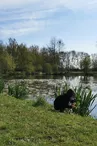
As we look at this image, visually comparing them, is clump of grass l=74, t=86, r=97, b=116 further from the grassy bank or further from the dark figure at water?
the grassy bank

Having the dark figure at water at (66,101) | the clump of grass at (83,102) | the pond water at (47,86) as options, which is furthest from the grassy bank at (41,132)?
the pond water at (47,86)

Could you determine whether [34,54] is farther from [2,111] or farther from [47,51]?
[2,111]

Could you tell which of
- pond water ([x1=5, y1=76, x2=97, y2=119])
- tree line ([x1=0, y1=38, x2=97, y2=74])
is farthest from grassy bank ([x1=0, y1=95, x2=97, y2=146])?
tree line ([x1=0, y1=38, x2=97, y2=74])

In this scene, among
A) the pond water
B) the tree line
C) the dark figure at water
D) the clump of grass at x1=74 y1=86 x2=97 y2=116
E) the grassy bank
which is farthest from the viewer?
the tree line

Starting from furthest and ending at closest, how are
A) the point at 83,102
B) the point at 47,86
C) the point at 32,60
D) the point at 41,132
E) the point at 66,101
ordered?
the point at 32,60 < the point at 47,86 < the point at 83,102 < the point at 66,101 < the point at 41,132

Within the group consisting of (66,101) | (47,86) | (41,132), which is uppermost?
(66,101)

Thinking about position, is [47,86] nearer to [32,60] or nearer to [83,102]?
[83,102]

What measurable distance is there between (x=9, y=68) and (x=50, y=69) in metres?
13.5

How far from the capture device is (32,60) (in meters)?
92.5

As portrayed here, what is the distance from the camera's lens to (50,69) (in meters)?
90.2

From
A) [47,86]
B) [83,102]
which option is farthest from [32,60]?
[83,102]

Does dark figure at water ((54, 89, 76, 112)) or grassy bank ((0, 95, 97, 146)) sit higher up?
dark figure at water ((54, 89, 76, 112))

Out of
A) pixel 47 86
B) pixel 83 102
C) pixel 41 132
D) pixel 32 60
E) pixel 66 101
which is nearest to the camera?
pixel 41 132

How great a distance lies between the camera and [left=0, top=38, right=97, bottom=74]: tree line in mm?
84938
